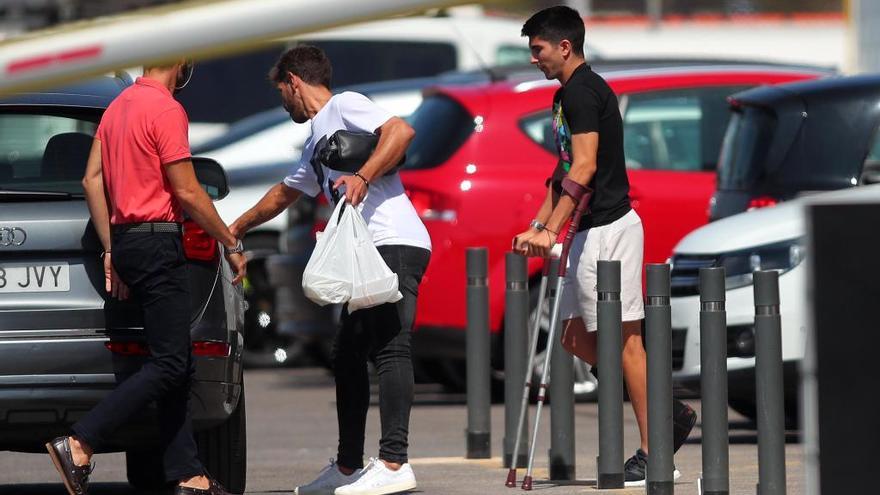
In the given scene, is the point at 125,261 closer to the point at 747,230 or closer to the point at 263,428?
the point at 747,230

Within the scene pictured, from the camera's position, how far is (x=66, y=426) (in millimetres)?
6402

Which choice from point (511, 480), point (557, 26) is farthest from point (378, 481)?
point (557, 26)

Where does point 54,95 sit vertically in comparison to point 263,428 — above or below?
above

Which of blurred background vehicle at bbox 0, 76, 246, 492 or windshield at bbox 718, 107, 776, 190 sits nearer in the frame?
blurred background vehicle at bbox 0, 76, 246, 492

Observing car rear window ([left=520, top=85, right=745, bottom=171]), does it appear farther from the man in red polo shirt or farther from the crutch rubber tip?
the man in red polo shirt

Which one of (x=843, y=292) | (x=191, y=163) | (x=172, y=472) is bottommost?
(x=172, y=472)

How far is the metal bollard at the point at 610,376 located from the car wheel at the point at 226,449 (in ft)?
4.37

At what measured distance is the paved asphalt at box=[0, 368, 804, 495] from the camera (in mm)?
7602

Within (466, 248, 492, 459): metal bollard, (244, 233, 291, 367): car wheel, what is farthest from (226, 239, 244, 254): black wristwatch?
(244, 233, 291, 367): car wheel

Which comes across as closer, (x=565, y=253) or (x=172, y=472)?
(x=172, y=472)

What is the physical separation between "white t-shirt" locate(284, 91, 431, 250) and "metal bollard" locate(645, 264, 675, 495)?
2.91 feet

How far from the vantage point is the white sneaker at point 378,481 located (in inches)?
271

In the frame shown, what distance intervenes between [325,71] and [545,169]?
3.90 metres

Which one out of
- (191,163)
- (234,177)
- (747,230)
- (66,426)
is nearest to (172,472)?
(66,426)
